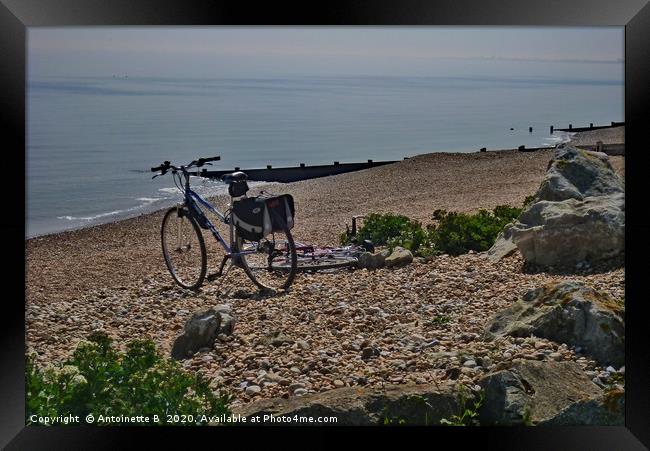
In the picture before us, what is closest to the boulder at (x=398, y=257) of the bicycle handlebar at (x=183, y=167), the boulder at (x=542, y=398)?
the bicycle handlebar at (x=183, y=167)

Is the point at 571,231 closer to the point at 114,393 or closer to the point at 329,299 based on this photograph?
the point at 329,299

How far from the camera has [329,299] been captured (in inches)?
272

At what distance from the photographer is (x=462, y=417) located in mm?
5805

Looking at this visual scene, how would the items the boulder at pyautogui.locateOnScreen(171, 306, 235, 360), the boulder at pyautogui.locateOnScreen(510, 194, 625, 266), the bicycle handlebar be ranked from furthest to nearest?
1. the boulder at pyautogui.locateOnScreen(510, 194, 625, 266)
2. the bicycle handlebar
3. the boulder at pyautogui.locateOnScreen(171, 306, 235, 360)

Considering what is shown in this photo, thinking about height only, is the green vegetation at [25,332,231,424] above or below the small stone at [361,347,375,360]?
below

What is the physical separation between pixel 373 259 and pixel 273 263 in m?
0.93

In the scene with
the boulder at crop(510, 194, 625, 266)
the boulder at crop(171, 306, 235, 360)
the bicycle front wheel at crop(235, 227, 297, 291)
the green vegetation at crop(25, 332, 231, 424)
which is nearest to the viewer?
the green vegetation at crop(25, 332, 231, 424)

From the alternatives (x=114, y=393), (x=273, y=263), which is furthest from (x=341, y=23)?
(x=114, y=393)

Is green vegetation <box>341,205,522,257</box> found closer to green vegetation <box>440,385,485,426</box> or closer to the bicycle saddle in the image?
the bicycle saddle

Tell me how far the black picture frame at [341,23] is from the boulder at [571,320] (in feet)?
0.42

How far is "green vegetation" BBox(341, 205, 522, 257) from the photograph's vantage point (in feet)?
24.5

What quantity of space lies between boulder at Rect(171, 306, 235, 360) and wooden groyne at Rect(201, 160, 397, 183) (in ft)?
3.39

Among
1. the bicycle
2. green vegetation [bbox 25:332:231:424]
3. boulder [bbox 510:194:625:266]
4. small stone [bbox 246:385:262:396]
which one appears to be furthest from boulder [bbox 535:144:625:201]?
green vegetation [bbox 25:332:231:424]
